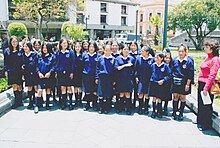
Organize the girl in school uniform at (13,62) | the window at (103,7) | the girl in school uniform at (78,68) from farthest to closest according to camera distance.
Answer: the window at (103,7), the girl in school uniform at (78,68), the girl in school uniform at (13,62)

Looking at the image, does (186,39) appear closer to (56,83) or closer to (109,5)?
(109,5)

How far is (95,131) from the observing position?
5.60m

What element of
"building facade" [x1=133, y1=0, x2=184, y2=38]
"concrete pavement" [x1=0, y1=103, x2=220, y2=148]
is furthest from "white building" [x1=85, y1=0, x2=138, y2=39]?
"concrete pavement" [x1=0, y1=103, x2=220, y2=148]

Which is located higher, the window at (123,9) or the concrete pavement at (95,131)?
the window at (123,9)

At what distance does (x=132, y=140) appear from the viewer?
5.18 meters

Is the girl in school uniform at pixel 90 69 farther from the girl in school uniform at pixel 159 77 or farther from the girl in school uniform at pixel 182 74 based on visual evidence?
the girl in school uniform at pixel 182 74

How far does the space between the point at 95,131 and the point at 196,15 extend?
28.6 metres

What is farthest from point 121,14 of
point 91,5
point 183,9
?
point 183,9

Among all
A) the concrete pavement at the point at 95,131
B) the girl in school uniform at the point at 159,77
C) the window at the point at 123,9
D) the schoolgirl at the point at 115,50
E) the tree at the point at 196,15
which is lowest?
the concrete pavement at the point at 95,131

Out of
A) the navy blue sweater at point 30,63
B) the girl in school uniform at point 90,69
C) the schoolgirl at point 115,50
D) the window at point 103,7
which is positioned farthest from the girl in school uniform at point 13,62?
the window at point 103,7

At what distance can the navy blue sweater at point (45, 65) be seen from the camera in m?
6.84

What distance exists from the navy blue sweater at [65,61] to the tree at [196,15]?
26.7 m

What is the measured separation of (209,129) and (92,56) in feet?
10.7

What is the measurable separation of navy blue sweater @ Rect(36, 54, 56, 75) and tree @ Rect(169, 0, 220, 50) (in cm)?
2697
